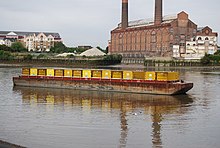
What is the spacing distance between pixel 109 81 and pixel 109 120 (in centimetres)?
1586

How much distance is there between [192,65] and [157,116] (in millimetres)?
94447

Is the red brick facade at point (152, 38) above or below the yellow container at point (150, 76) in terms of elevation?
above

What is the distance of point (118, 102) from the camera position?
30109 millimetres

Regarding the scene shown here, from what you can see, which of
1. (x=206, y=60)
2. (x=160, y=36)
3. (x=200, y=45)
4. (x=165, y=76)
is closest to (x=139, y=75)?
(x=165, y=76)

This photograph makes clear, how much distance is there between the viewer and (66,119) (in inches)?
864

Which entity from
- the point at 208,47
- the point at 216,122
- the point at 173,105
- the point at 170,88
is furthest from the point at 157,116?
the point at 208,47

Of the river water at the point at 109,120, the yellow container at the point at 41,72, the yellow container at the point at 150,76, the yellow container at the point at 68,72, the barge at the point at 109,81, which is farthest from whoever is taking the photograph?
the yellow container at the point at 41,72

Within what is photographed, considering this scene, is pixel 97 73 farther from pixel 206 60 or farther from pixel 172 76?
pixel 206 60

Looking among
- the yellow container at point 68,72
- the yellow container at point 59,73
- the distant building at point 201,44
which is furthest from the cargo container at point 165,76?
the distant building at point 201,44

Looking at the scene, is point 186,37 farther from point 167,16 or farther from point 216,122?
point 216,122

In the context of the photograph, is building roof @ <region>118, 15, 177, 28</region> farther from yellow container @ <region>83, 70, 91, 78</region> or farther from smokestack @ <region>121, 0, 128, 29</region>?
yellow container @ <region>83, 70, 91, 78</region>

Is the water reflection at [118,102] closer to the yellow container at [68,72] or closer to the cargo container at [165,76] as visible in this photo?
the cargo container at [165,76]

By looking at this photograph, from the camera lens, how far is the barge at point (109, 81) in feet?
113

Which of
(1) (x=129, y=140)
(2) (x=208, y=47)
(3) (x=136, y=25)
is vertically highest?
(3) (x=136, y=25)
